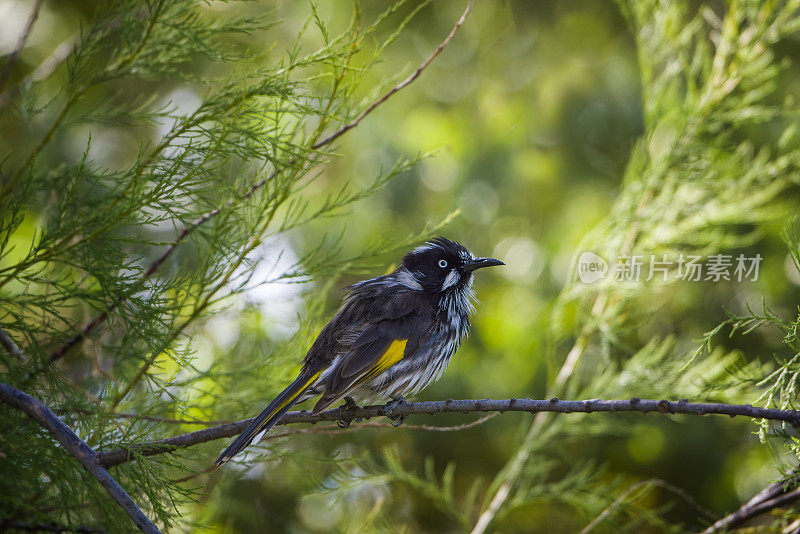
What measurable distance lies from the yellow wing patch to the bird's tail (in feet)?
0.77

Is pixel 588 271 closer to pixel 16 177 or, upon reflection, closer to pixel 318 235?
pixel 318 235

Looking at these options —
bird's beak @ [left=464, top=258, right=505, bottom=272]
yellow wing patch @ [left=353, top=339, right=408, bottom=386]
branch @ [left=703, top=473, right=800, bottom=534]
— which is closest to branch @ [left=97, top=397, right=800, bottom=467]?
branch @ [left=703, top=473, right=800, bottom=534]

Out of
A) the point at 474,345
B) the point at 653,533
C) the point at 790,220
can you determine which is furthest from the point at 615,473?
the point at 790,220

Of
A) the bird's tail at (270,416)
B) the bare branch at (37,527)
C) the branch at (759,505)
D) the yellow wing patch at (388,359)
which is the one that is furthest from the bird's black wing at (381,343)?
the branch at (759,505)

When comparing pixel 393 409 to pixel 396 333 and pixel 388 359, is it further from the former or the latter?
pixel 396 333

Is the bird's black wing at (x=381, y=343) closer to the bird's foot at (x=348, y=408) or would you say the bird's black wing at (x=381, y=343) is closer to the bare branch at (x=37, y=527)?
the bird's foot at (x=348, y=408)

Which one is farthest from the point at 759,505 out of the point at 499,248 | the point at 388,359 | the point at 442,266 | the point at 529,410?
the point at 499,248

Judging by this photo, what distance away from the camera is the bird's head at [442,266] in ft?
12.6

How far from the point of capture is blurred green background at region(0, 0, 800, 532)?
4.12 m

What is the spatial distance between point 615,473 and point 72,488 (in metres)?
3.56

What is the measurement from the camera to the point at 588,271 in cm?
382

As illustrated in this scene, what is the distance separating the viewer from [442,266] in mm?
3912

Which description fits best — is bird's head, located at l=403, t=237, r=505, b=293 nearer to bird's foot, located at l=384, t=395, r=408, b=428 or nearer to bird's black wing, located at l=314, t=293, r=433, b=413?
bird's black wing, located at l=314, t=293, r=433, b=413

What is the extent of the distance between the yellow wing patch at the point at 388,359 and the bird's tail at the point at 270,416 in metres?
0.24
